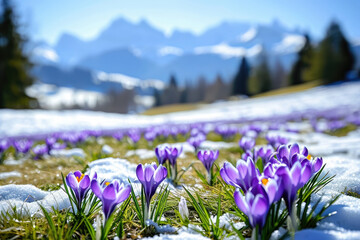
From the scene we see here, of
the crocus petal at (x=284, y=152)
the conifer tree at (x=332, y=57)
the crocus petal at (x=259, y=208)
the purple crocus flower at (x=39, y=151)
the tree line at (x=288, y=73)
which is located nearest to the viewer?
the crocus petal at (x=259, y=208)

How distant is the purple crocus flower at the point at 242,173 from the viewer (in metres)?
1.17

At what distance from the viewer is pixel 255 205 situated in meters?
0.91

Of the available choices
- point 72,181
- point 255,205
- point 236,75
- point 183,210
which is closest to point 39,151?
point 72,181

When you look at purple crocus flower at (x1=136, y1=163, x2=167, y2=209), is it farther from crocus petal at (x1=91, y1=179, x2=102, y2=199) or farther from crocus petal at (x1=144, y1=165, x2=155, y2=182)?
crocus petal at (x1=91, y1=179, x2=102, y2=199)

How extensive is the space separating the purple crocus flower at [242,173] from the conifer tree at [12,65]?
80.0 ft

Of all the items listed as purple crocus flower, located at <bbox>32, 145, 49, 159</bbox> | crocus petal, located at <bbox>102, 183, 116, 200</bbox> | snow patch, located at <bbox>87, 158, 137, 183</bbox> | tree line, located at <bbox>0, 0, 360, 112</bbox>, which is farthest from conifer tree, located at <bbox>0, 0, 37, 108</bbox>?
crocus petal, located at <bbox>102, 183, 116, 200</bbox>

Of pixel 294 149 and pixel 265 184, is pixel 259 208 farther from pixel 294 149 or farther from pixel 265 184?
pixel 294 149

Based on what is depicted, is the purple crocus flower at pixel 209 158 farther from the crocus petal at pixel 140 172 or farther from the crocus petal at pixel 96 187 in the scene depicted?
the crocus petal at pixel 96 187

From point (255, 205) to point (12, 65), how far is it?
980 inches

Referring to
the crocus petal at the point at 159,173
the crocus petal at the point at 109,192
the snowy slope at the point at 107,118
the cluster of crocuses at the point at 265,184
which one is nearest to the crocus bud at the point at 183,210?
the crocus petal at the point at 159,173

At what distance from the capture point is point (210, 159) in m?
1.91

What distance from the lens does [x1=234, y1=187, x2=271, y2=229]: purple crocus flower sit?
0.91 m

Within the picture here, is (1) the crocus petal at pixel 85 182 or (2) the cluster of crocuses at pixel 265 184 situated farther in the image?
(1) the crocus petal at pixel 85 182

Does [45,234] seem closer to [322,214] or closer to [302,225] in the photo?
[302,225]
